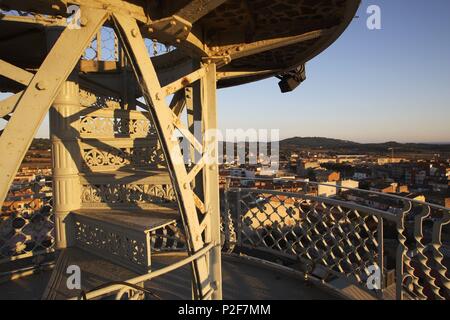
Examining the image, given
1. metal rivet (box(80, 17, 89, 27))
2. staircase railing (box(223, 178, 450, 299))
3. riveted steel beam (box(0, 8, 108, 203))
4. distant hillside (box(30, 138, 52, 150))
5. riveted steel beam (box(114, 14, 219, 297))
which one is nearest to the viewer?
riveted steel beam (box(0, 8, 108, 203))

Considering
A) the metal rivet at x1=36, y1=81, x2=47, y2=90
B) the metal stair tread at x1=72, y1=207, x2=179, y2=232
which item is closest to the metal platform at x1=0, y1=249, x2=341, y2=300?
the metal stair tread at x1=72, y1=207, x2=179, y2=232

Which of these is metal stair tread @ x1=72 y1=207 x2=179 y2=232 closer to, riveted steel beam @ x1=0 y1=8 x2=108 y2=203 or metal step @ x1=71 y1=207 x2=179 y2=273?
metal step @ x1=71 y1=207 x2=179 y2=273

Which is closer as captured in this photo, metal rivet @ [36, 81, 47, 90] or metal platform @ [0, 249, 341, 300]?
metal rivet @ [36, 81, 47, 90]

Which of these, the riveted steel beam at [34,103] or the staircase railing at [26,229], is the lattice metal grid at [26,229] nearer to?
the staircase railing at [26,229]

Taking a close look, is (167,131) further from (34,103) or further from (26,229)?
(26,229)

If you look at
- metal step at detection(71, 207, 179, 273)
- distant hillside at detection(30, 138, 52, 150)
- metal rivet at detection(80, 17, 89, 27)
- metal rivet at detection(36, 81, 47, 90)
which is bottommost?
metal step at detection(71, 207, 179, 273)

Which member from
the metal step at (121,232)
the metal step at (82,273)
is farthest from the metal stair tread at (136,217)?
the metal step at (82,273)

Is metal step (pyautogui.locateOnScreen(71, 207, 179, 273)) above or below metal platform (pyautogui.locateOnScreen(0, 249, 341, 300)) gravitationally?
above
